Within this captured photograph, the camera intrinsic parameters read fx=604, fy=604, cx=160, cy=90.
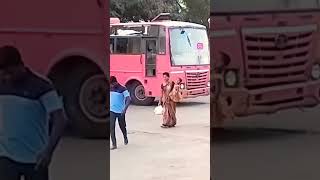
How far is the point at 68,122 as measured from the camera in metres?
2.67

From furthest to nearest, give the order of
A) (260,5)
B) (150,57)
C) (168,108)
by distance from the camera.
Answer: (150,57), (168,108), (260,5)

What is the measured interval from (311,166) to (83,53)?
1.11m

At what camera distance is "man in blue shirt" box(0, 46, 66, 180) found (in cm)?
256

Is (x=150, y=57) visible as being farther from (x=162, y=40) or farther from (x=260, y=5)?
(x=260, y=5)

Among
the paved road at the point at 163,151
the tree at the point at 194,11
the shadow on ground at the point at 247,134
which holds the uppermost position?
the tree at the point at 194,11

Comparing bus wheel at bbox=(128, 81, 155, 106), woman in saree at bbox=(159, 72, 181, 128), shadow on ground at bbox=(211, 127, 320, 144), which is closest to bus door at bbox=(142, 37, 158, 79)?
bus wheel at bbox=(128, 81, 155, 106)

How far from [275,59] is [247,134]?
1.17ft

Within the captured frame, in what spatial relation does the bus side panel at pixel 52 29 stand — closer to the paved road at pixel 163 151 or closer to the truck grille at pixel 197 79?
the paved road at pixel 163 151

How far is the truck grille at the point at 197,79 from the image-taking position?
11672mm

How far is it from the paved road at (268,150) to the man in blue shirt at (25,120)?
28.2 inches

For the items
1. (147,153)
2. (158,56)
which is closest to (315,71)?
(147,153)

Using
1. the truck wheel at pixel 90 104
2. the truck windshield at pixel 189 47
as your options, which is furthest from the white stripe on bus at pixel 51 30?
the truck windshield at pixel 189 47

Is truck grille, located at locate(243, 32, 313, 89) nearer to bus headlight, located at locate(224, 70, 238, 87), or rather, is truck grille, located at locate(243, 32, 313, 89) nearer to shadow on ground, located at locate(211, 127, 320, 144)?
bus headlight, located at locate(224, 70, 238, 87)

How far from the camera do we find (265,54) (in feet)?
8.84
